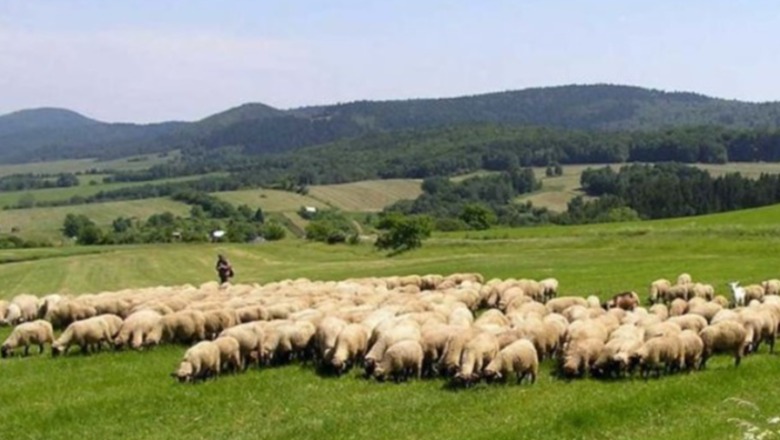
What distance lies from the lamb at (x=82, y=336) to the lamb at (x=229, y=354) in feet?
18.6

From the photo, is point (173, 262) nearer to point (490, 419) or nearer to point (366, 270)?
point (366, 270)

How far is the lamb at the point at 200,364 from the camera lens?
2136 cm

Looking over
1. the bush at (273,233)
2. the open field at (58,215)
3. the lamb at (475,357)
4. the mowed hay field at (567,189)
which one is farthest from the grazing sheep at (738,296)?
the open field at (58,215)

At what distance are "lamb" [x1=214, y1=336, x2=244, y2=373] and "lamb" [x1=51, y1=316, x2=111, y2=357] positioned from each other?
5679 millimetres

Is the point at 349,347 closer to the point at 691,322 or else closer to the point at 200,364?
the point at 200,364

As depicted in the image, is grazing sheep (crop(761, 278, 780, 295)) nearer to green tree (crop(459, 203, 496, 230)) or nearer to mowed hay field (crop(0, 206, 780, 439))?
mowed hay field (crop(0, 206, 780, 439))

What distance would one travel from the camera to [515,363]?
1967cm

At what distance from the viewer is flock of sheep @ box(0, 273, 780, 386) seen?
66.1 ft

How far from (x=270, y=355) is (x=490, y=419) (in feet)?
26.2

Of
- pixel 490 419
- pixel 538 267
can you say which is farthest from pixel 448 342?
pixel 538 267

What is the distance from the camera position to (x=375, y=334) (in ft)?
75.7

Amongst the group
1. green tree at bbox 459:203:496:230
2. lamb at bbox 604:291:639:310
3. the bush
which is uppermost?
lamb at bbox 604:291:639:310

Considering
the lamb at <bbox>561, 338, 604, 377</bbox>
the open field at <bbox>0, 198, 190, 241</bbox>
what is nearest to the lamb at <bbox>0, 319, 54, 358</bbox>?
the lamb at <bbox>561, 338, 604, 377</bbox>

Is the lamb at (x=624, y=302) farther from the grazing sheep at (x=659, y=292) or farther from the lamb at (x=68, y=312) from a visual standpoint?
the lamb at (x=68, y=312)
